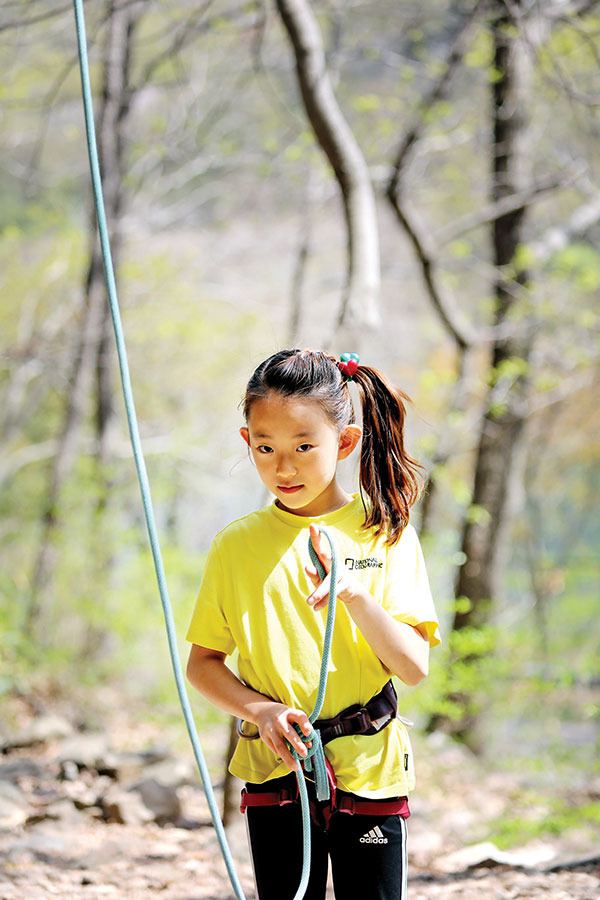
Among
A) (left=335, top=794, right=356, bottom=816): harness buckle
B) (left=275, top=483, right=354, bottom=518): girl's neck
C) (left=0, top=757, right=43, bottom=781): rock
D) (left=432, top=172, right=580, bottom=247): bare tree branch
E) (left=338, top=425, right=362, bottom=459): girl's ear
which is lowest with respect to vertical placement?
(left=0, top=757, right=43, bottom=781): rock

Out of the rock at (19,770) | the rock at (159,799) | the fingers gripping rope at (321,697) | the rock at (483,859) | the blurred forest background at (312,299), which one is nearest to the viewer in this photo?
the fingers gripping rope at (321,697)

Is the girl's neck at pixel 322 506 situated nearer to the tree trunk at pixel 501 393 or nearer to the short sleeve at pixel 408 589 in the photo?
the short sleeve at pixel 408 589

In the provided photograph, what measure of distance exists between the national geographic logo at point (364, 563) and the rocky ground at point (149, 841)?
1.58 meters

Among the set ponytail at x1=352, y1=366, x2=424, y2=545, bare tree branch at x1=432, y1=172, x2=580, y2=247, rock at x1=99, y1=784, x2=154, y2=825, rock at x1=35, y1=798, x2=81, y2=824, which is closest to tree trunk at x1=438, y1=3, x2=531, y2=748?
bare tree branch at x1=432, y1=172, x2=580, y2=247

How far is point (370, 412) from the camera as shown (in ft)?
5.65

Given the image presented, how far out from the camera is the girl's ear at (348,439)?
1661mm

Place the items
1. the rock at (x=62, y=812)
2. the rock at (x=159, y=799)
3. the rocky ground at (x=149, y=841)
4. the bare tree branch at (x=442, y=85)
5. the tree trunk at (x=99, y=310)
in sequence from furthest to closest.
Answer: the tree trunk at (x=99, y=310) < the bare tree branch at (x=442, y=85) < the rock at (x=159, y=799) < the rock at (x=62, y=812) < the rocky ground at (x=149, y=841)

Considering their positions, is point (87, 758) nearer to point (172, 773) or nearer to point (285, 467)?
point (172, 773)

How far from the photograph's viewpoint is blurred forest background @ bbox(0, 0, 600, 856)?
518 cm

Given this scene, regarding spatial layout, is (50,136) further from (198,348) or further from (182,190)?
(198,348)

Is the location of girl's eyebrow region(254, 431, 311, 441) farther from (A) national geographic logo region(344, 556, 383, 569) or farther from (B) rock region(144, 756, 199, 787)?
(B) rock region(144, 756, 199, 787)

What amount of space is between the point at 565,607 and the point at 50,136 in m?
11.0

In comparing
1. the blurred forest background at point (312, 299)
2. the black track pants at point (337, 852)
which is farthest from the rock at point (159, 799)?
the black track pants at point (337, 852)

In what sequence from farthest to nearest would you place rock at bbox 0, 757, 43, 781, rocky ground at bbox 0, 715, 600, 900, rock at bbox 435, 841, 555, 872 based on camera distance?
rock at bbox 0, 757, 43, 781 → rock at bbox 435, 841, 555, 872 → rocky ground at bbox 0, 715, 600, 900
